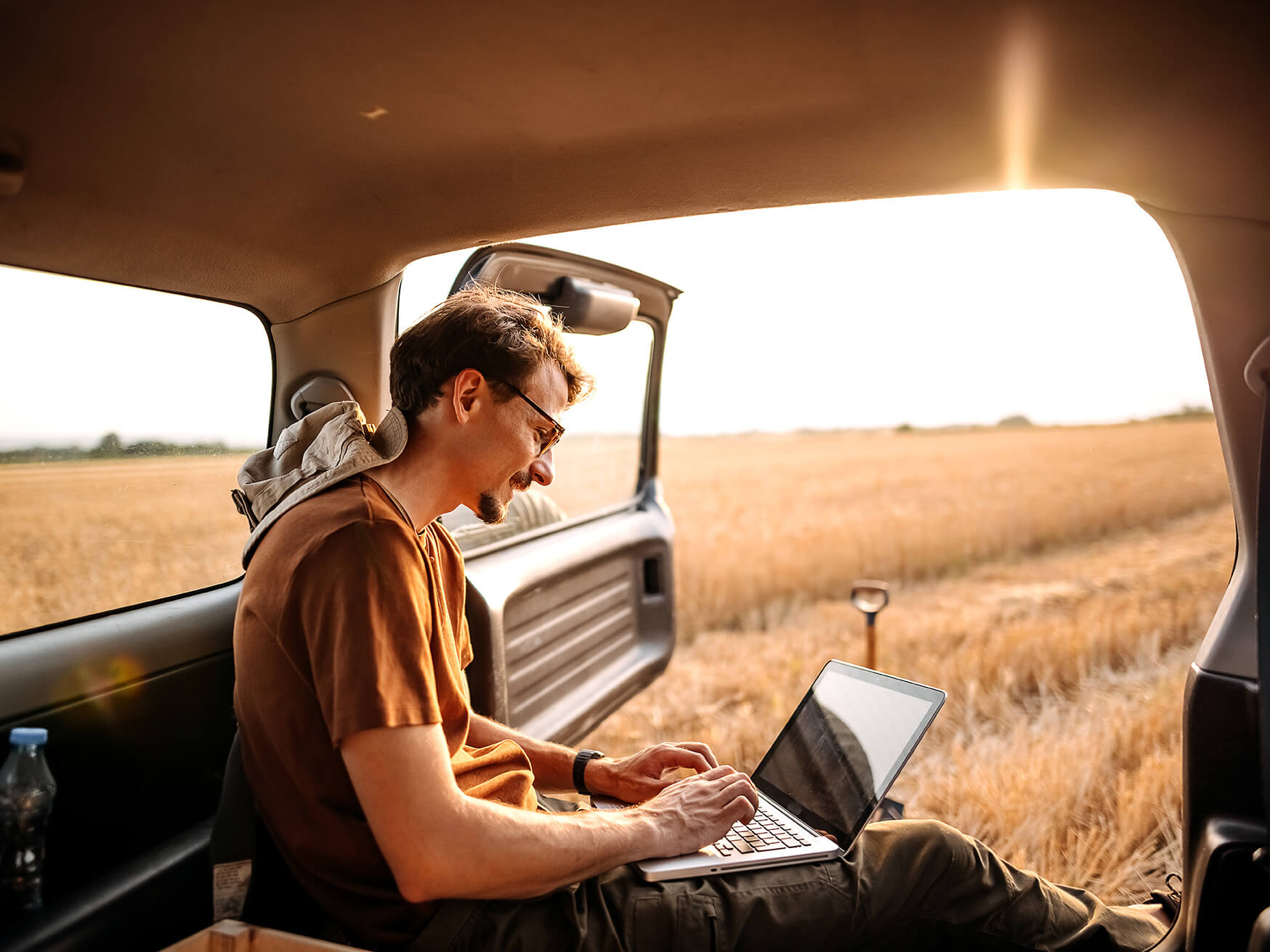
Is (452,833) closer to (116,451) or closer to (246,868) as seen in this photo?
(246,868)

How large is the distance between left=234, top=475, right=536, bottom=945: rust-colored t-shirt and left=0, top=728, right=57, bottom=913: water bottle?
0.32 metres

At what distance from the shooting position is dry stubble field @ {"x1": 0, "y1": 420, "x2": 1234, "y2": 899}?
222 centimetres

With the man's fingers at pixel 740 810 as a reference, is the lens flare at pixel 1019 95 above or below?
above

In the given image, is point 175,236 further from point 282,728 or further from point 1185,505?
point 1185,505

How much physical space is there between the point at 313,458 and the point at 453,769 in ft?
2.18

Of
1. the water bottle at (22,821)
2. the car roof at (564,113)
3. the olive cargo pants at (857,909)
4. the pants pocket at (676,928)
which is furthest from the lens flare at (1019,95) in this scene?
the water bottle at (22,821)

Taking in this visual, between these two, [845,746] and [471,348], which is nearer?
[471,348]

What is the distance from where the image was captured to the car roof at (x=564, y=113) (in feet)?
4.61

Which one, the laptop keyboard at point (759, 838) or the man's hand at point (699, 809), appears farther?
the laptop keyboard at point (759, 838)

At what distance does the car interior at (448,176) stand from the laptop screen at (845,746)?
0.55 meters

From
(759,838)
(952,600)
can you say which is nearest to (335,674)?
(759,838)

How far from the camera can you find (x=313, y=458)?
1.93 metres

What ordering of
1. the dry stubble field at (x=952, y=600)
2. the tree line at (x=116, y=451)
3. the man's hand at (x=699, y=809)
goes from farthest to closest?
1. the dry stubble field at (x=952, y=600)
2. the tree line at (x=116, y=451)
3. the man's hand at (x=699, y=809)

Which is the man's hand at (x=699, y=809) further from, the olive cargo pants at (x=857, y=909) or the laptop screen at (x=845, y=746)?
the laptop screen at (x=845, y=746)
